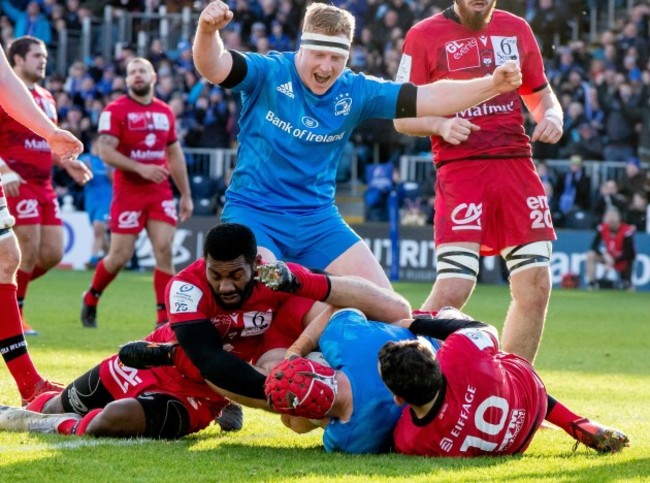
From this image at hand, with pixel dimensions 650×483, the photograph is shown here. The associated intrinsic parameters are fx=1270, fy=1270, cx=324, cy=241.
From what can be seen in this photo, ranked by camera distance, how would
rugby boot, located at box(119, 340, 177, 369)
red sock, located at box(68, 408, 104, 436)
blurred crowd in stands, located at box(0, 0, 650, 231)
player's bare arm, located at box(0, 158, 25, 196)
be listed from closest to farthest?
rugby boot, located at box(119, 340, 177, 369) < red sock, located at box(68, 408, 104, 436) < player's bare arm, located at box(0, 158, 25, 196) < blurred crowd in stands, located at box(0, 0, 650, 231)

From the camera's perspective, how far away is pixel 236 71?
684 cm

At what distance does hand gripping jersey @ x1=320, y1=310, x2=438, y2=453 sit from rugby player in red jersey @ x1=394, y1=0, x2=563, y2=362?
1.53 m

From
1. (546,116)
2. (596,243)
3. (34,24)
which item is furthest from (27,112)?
(34,24)

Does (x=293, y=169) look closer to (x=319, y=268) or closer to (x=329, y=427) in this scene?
(x=319, y=268)

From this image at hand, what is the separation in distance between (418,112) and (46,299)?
1023cm

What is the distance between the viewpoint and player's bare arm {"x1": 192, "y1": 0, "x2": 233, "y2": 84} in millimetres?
6332

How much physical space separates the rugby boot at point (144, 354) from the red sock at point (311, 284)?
29.4 inches

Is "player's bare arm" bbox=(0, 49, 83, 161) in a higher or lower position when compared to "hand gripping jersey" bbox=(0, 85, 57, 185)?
higher

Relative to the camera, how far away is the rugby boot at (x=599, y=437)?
19.7ft

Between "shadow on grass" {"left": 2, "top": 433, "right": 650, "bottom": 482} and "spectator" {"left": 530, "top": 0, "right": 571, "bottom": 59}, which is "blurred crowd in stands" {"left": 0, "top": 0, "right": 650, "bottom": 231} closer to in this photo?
"spectator" {"left": 530, "top": 0, "right": 571, "bottom": 59}

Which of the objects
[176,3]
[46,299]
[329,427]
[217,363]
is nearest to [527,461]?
[329,427]

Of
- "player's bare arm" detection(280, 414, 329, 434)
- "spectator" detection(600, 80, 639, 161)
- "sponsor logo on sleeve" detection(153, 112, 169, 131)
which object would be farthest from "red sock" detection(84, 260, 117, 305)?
"spectator" detection(600, 80, 639, 161)

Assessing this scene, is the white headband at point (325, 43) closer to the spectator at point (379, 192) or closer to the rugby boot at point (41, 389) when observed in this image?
the rugby boot at point (41, 389)

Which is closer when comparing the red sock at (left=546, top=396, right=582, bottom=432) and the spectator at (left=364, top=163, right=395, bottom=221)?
the red sock at (left=546, top=396, right=582, bottom=432)
